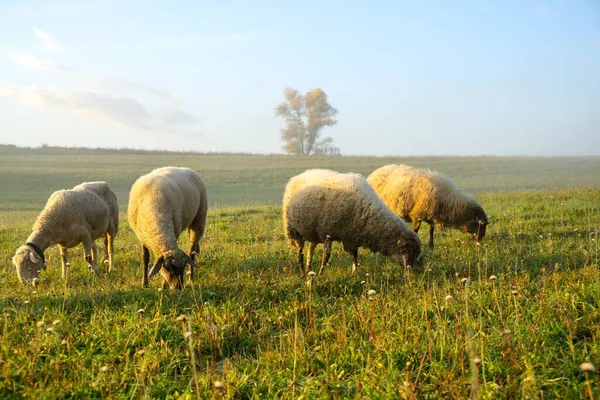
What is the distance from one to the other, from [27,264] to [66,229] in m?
1.11

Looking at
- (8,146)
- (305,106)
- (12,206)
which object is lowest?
(12,206)

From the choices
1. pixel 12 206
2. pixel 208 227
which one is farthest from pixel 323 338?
pixel 12 206

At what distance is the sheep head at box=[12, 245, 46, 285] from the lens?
26.0 ft

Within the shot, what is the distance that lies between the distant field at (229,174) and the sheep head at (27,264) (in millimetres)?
19457

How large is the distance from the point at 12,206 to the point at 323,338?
28.0 metres

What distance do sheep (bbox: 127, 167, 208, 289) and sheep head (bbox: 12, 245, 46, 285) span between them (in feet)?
5.53

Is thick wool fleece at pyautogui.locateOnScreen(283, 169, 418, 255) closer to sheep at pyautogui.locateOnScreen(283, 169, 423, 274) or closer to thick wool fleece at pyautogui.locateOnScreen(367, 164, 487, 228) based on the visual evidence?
sheep at pyautogui.locateOnScreen(283, 169, 423, 274)

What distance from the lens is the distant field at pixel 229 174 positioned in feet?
108

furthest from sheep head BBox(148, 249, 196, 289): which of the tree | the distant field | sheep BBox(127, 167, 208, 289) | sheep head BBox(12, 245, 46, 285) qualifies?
the tree

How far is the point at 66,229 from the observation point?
29.6 feet

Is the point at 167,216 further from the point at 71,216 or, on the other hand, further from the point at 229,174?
the point at 229,174

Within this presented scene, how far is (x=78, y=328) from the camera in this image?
506 centimetres

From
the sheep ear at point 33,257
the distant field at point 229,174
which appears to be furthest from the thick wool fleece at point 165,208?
the distant field at point 229,174

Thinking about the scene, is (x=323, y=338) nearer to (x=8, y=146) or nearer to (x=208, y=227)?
(x=208, y=227)
